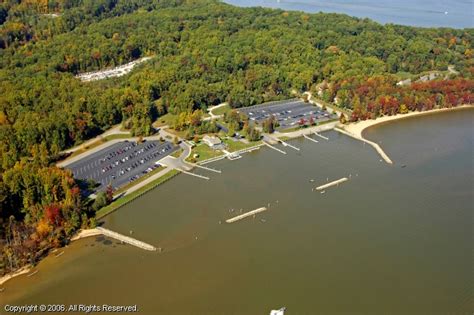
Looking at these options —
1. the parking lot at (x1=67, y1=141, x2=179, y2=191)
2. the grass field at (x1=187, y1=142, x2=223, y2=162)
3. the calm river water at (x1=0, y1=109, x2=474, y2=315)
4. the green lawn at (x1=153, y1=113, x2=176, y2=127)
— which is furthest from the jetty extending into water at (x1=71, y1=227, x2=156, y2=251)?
the green lawn at (x1=153, y1=113, x2=176, y2=127)

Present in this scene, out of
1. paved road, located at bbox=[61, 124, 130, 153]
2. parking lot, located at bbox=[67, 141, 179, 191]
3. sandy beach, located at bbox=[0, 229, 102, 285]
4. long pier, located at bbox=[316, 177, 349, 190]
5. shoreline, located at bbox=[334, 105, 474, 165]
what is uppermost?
paved road, located at bbox=[61, 124, 130, 153]

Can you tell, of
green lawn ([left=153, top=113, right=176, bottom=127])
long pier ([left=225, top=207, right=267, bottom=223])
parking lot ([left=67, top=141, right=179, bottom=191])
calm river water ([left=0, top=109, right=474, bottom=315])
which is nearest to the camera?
calm river water ([left=0, top=109, right=474, bottom=315])

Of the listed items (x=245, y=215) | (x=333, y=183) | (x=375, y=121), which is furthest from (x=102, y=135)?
(x=375, y=121)

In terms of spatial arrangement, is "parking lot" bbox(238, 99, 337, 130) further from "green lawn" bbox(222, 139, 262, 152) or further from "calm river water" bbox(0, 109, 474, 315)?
→ "calm river water" bbox(0, 109, 474, 315)

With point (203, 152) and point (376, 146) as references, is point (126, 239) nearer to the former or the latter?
point (203, 152)

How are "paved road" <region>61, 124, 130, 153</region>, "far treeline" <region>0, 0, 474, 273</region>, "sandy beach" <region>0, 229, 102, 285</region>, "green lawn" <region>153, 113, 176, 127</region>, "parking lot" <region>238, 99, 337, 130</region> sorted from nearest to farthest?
"sandy beach" <region>0, 229, 102, 285</region> → "far treeline" <region>0, 0, 474, 273</region> → "paved road" <region>61, 124, 130, 153</region> → "green lawn" <region>153, 113, 176, 127</region> → "parking lot" <region>238, 99, 337, 130</region>

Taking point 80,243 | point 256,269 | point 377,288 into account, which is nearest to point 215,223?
point 256,269

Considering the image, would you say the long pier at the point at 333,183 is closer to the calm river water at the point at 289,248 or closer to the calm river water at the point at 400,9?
the calm river water at the point at 289,248
